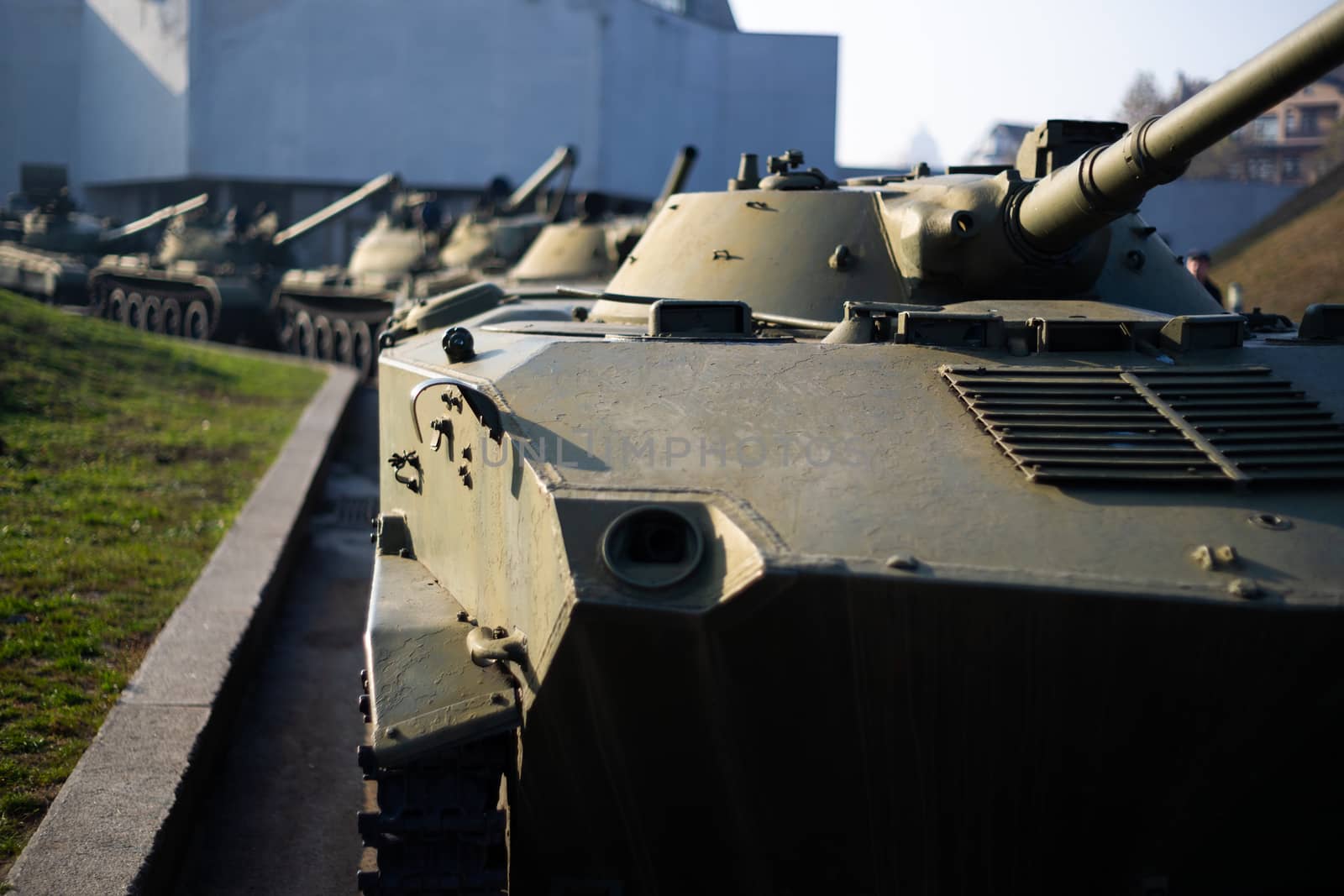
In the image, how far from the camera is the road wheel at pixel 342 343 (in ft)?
69.8

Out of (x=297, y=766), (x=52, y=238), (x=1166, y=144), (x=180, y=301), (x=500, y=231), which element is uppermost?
(x=52, y=238)

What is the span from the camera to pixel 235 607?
721 cm

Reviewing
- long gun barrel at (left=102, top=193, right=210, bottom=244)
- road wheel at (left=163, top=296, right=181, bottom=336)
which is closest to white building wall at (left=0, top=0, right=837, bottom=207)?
long gun barrel at (left=102, top=193, right=210, bottom=244)

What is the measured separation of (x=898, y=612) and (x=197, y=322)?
75.2 ft

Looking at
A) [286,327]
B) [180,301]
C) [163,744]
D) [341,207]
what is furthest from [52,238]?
[163,744]

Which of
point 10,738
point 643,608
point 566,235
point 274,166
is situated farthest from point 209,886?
point 274,166

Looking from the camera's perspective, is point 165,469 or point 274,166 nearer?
point 165,469

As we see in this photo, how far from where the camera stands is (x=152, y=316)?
996 inches

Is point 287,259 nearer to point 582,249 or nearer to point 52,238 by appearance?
point 52,238

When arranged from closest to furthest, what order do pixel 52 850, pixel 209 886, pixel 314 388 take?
pixel 52 850
pixel 209 886
pixel 314 388

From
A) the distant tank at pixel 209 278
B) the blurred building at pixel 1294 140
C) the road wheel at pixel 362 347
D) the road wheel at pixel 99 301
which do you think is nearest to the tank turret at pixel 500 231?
the road wheel at pixel 362 347

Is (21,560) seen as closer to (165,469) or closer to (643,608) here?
(165,469)

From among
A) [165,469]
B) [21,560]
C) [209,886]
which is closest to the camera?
[209,886]

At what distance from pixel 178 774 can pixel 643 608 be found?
2.50m
